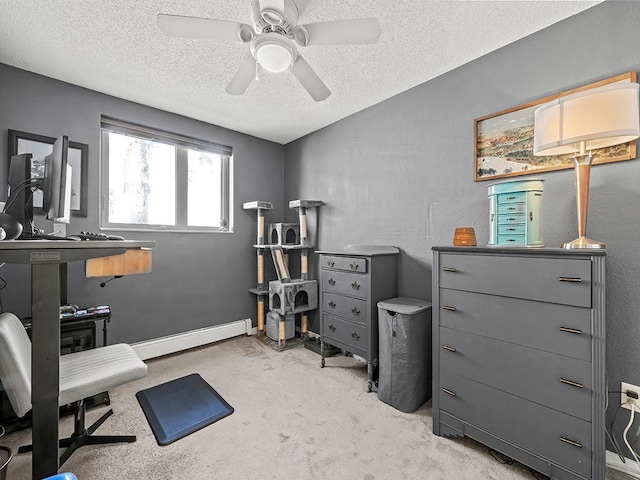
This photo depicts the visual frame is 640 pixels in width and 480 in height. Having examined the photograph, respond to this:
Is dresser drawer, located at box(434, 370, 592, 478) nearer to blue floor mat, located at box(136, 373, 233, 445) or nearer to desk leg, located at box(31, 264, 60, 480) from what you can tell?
blue floor mat, located at box(136, 373, 233, 445)

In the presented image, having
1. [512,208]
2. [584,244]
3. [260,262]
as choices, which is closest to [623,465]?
[584,244]

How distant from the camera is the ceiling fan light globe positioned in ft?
4.37

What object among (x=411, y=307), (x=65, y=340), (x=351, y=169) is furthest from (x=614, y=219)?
(x=65, y=340)

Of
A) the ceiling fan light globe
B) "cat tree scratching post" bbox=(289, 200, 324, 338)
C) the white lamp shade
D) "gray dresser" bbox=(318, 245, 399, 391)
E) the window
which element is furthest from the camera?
"cat tree scratching post" bbox=(289, 200, 324, 338)

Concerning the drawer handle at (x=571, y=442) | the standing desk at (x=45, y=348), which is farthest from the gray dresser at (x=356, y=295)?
the standing desk at (x=45, y=348)

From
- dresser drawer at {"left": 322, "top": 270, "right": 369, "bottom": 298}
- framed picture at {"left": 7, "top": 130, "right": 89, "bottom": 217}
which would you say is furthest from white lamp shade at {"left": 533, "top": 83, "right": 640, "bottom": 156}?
framed picture at {"left": 7, "top": 130, "right": 89, "bottom": 217}

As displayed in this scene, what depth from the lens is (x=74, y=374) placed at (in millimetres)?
1298

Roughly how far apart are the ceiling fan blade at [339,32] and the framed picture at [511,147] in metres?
1.12

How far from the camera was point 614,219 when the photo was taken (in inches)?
57.8

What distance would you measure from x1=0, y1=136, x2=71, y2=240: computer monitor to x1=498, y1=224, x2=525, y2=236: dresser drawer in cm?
232

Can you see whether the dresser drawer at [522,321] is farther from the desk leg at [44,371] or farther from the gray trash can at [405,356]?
the desk leg at [44,371]

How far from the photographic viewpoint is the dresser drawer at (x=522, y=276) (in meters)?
1.23

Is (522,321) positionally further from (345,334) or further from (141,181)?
(141,181)

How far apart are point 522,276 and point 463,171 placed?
39.5 inches
